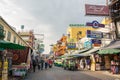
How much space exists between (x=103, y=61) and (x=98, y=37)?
21.7 feet

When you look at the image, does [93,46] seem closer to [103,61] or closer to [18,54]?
[103,61]

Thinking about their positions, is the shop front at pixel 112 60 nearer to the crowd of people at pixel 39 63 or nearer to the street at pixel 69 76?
the street at pixel 69 76

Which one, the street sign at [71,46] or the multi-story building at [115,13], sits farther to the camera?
the street sign at [71,46]

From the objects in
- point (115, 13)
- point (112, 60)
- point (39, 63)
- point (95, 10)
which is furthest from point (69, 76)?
point (39, 63)

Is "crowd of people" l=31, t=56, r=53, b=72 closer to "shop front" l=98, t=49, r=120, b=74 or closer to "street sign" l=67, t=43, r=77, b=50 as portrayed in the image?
"street sign" l=67, t=43, r=77, b=50

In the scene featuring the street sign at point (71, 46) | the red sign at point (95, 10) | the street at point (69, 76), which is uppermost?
the red sign at point (95, 10)

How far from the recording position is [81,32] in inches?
2992

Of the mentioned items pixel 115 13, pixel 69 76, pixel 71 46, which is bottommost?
pixel 69 76

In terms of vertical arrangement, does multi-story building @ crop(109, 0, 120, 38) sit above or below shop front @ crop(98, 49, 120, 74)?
above

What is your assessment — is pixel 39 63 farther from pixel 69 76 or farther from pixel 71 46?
pixel 69 76

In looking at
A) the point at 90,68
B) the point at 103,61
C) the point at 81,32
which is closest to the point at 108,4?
the point at 103,61

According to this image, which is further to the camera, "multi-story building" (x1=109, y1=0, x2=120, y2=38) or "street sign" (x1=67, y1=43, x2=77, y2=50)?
"street sign" (x1=67, y1=43, x2=77, y2=50)

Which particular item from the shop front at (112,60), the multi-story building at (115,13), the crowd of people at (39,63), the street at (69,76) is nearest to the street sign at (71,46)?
the crowd of people at (39,63)

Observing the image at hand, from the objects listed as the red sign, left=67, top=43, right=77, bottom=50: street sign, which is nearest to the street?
the red sign
